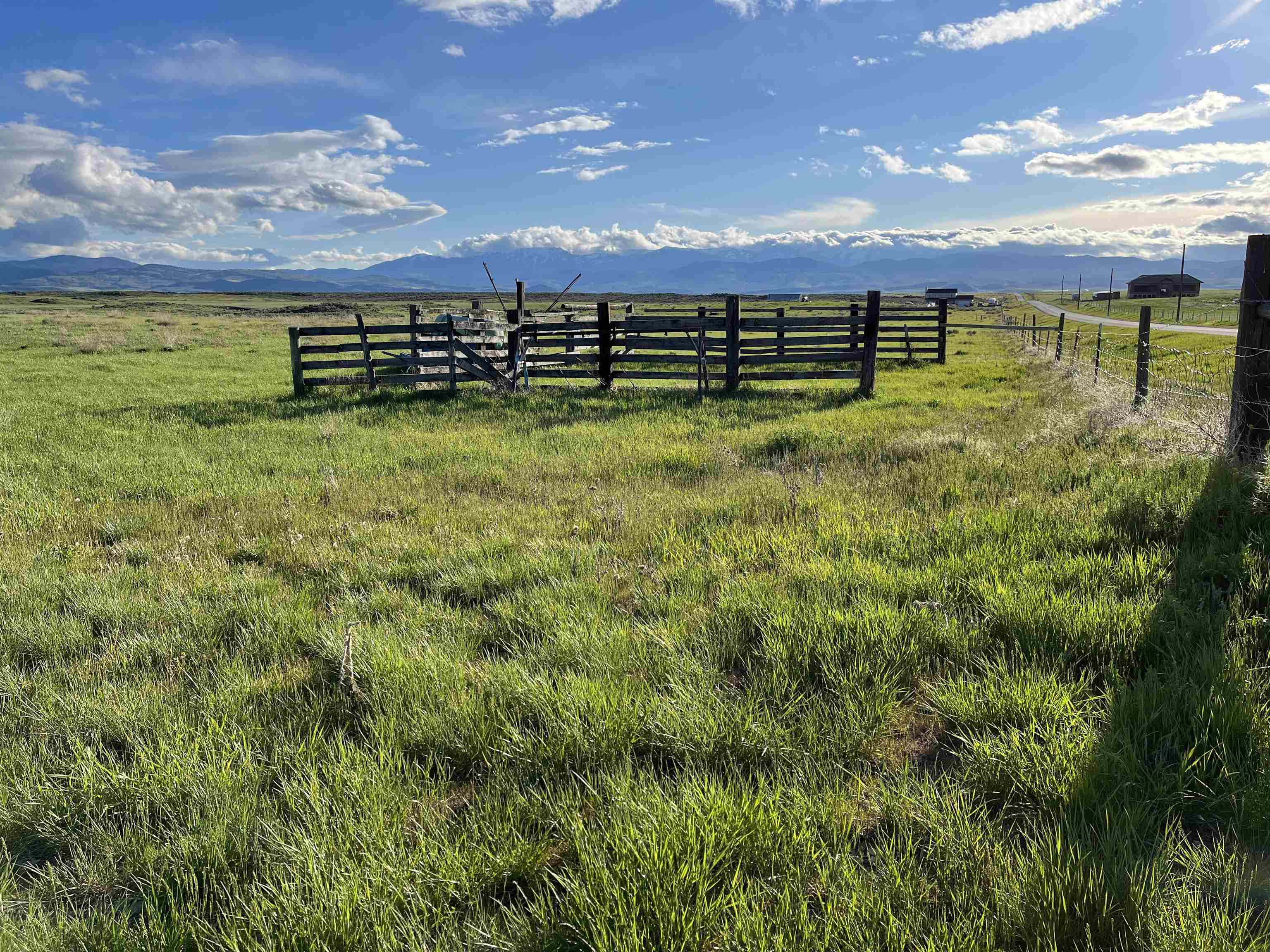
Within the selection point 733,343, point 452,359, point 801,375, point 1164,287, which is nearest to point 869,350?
point 801,375

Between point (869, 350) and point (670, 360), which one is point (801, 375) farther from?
point (670, 360)

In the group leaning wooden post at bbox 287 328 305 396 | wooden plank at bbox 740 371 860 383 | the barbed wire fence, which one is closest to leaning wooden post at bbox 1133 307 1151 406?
the barbed wire fence

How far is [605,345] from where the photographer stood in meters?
16.5

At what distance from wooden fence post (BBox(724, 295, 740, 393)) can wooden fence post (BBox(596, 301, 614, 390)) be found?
2743mm

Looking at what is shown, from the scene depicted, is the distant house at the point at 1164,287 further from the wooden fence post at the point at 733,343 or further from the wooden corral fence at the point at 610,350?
the wooden fence post at the point at 733,343

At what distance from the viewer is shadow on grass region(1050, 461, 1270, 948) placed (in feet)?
7.09

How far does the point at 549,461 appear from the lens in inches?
371

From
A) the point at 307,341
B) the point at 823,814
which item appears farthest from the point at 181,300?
the point at 823,814

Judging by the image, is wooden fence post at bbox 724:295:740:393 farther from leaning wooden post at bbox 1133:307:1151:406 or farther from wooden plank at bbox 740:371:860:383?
leaning wooden post at bbox 1133:307:1151:406

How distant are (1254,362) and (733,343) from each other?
34.6 feet

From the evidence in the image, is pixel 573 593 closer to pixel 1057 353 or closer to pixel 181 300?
pixel 1057 353

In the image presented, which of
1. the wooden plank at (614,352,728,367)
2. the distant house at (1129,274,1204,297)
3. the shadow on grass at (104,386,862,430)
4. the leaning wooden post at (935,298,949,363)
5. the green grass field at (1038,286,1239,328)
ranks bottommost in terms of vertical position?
the shadow on grass at (104,386,862,430)

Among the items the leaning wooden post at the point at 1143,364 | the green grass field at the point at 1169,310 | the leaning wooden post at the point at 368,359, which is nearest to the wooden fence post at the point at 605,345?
the leaning wooden post at the point at 368,359

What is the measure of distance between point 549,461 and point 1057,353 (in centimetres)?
1979
